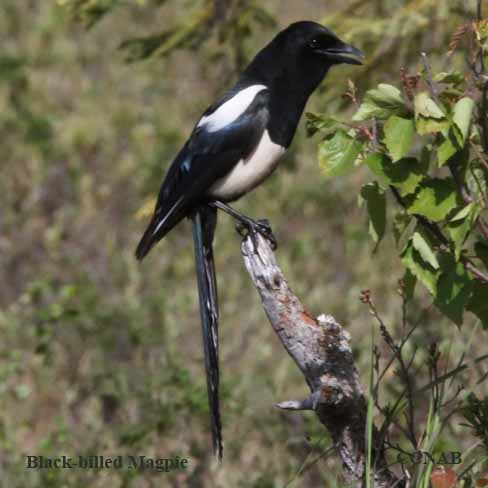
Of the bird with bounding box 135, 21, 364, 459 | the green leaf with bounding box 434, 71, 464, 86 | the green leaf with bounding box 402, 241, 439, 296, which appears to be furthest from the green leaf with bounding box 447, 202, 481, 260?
the bird with bounding box 135, 21, 364, 459

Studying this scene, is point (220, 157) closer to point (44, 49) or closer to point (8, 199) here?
point (8, 199)

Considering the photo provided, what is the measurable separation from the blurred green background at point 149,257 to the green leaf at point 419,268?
0.27 meters

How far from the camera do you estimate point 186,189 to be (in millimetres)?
4691

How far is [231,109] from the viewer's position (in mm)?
4668

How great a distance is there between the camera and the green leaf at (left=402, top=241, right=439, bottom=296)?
10.2 feet

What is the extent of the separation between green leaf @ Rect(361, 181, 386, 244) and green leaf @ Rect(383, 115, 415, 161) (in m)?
0.16

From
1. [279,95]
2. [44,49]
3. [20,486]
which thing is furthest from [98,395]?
[44,49]

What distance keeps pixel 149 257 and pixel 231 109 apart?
11.1 ft

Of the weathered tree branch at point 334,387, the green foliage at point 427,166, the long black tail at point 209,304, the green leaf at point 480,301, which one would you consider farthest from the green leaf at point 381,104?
the long black tail at point 209,304

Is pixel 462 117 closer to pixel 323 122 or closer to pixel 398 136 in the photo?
pixel 398 136

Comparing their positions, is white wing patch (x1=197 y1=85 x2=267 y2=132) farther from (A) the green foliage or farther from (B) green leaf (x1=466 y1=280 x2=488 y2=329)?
(B) green leaf (x1=466 y1=280 x2=488 y2=329)

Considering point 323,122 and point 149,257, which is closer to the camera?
point 323,122

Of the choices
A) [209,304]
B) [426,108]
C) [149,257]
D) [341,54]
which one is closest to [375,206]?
[426,108]

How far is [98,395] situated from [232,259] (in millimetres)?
2187
